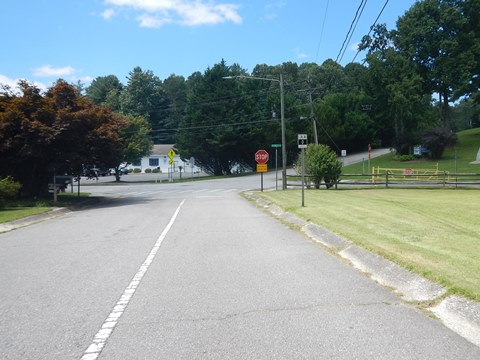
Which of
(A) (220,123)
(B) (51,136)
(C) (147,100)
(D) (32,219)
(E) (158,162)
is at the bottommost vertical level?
(D) (32,219)

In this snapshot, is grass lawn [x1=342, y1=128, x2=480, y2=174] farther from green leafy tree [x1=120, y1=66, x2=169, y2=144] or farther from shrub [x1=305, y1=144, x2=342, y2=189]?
green leafy tree [x1=120, y1=66, x2=169, y2=144]

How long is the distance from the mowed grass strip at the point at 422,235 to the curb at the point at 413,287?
5.2 inches

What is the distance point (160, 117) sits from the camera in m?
124

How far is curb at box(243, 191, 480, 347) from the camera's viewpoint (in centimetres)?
565

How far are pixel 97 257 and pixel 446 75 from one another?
70.4 m

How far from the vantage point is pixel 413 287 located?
7.23 m

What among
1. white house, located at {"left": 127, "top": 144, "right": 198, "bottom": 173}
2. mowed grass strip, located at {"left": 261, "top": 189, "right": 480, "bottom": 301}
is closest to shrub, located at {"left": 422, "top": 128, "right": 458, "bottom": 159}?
mowed grass strip, located at {"left": 261, "top": 189, "right": 480, "bottom": 301}

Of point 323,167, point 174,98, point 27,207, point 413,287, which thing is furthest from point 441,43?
point 174,98

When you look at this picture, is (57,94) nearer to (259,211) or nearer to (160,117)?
(259,211)

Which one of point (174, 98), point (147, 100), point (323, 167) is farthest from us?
point (174, 98)

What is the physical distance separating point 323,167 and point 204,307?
30.6 metres

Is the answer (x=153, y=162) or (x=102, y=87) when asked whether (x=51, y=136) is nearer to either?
(x=153, y=162)

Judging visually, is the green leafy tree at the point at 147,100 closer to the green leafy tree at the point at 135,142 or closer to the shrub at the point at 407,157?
the green leafy tree at the point at 135,142

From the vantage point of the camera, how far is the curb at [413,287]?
565 centimetres
